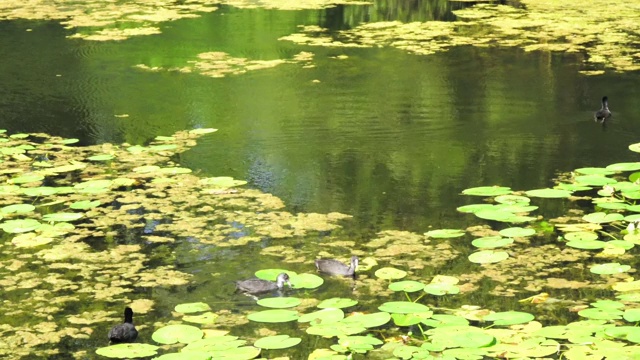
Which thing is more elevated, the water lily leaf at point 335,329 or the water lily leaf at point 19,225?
the water lily leaf at point 19,225

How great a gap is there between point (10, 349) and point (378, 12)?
419 inches

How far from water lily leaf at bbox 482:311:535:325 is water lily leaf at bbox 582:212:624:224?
4.68ft

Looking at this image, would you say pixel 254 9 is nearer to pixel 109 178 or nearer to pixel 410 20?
pixel 410 20

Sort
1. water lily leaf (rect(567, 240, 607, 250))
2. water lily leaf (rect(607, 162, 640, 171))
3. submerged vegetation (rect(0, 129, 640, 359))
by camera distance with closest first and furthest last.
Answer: submerged vegetation (rect(0, 129, 640, 359))
water lily leaf (rect(567, 240, 607, 250))
water lily leaf (rect(607, 162, 640, 171))

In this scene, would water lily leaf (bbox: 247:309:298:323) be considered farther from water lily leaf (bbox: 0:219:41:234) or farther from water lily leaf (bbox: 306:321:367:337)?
water lily leaf (bbox: 0:219:41:234)

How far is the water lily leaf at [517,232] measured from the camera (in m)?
5.43

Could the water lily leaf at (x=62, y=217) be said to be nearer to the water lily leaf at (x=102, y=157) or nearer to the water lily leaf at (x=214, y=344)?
the water lily leaf at (x=102, y=157)

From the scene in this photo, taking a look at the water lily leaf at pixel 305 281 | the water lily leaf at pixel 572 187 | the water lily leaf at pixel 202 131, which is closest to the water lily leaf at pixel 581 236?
the water lily leaf at pixel 572 187

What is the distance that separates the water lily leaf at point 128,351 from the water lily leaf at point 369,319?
820 mm

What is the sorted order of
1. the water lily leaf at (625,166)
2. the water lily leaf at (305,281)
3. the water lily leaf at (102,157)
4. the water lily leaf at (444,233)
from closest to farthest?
the water lily leaf at (305,281), the water lily leaf at (444,233), the water lily leaf at (625,166), the water lily leaf at (102,157)

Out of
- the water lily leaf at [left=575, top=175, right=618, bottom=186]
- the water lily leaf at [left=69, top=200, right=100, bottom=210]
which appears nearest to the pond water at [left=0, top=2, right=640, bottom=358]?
the water lily leaf at [left=575, top=175, right=618, bottom=186]

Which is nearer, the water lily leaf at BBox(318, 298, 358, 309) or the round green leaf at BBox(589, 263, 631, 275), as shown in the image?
the water lily leaf at BBox(318, 298, 358, 309)

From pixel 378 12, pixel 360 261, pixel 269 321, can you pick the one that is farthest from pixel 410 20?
pixel 269 321

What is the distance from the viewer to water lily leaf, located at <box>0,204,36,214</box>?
6047 millimetres
